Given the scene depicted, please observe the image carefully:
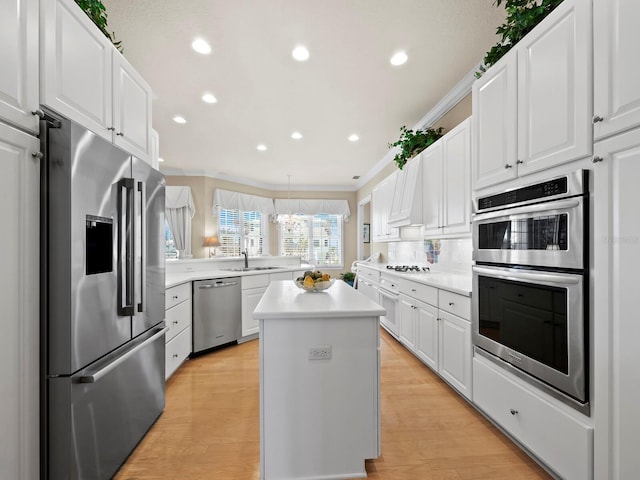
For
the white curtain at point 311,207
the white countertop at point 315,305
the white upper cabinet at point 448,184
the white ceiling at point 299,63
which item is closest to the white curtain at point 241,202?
the white curtain at point 311,207

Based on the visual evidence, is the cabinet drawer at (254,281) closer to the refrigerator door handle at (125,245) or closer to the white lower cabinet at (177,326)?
the white lower cabinet at (177,326)

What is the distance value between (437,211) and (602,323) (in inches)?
79.0

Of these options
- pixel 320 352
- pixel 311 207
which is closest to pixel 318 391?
pixel 320 352

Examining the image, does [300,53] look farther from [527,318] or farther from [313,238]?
[313,238]

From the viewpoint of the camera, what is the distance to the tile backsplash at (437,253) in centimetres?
320

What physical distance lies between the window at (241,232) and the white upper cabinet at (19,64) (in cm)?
548

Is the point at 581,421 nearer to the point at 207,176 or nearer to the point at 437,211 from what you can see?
the point at 437,211

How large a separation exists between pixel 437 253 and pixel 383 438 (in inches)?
96.4

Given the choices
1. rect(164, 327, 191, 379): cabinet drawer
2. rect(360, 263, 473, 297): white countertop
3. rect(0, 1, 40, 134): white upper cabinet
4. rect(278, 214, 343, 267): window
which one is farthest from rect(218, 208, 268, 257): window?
rect(0, 1, 40, 134): white upper cabinet

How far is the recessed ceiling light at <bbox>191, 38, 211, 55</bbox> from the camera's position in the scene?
2.34 metres

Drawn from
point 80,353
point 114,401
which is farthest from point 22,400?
point 114,401

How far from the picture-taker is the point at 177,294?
2848 mm

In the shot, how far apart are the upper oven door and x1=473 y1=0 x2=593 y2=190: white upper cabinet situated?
0.22m

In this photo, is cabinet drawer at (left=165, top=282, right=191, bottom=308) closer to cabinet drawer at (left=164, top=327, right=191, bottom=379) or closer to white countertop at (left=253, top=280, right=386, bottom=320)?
cabinet drawer at (left=164, top=327, right=191, bottom=379)
